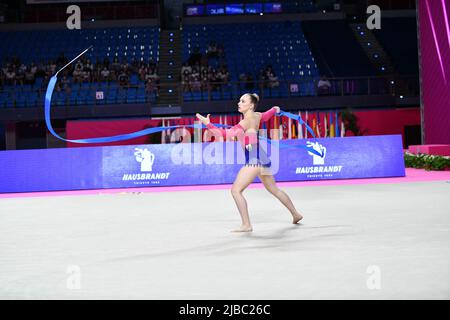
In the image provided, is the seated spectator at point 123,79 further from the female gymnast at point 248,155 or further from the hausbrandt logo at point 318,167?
the female gymnast at point 248,155

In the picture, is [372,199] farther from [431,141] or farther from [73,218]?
[431,141]

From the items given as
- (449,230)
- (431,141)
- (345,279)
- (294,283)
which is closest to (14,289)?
(294,283)

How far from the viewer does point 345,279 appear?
15.9 ft

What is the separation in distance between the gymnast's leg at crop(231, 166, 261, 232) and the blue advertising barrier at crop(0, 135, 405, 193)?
829cm

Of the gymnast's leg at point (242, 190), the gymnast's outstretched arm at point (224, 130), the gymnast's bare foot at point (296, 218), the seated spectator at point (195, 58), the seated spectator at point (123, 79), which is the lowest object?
the gymnast's bare foot at point (296, 218)

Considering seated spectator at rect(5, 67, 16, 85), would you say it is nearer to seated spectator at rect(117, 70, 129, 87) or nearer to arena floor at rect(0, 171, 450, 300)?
seated spectator at rect(117, 70, 129, 87)

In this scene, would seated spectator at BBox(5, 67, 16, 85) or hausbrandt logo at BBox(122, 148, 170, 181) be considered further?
seated spectator at BBox(5, 67, 16, 85)

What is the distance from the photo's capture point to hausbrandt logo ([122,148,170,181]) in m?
16.3

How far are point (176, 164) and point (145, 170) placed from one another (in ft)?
2.60

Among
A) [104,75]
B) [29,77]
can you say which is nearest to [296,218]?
[104,75]

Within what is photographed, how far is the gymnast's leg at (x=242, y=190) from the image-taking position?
7.82 m

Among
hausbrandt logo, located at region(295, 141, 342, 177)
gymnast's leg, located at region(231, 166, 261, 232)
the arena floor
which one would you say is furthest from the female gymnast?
hausbrandt logo, located at region(295, 141, 342, 177)

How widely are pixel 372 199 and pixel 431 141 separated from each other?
1063 cm

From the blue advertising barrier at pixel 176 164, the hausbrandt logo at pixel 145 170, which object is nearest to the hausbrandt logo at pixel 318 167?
the blue advertising barrier at pixel 176 164
